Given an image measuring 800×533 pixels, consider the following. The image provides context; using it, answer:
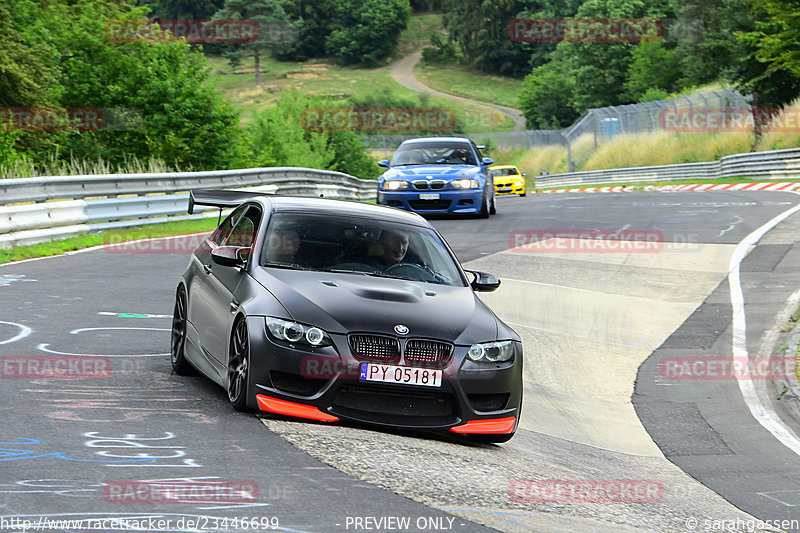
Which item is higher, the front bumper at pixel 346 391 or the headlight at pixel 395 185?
the front bumper at pixel 346 391

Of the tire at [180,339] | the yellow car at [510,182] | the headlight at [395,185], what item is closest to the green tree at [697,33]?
the yellow car at [510,182]

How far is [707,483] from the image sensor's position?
283 inches

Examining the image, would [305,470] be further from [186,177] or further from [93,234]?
[186,177]

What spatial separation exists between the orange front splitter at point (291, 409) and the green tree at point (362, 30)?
159 meters

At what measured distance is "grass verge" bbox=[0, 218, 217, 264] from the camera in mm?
16031

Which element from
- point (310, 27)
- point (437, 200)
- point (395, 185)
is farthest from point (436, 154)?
point (310, 27)

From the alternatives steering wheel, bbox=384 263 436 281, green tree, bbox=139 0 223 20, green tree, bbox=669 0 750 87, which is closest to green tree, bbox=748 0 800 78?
green tree, bbox=669 0 750 87

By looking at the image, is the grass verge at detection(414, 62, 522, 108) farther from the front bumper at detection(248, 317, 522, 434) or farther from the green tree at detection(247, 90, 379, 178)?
the front bumper at detection(248, 317, 522, 434)

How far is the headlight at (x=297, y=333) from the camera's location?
21.3ft

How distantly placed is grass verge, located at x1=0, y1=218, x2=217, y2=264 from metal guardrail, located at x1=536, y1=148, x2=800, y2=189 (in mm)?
22587

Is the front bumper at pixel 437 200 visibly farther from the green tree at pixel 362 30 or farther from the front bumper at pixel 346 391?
the green tree at pixel 362 30

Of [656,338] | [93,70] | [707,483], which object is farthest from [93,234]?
[93,70]

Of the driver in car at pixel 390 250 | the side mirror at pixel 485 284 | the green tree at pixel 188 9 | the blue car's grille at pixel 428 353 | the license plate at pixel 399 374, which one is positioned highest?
the green tree at pixel 188 9

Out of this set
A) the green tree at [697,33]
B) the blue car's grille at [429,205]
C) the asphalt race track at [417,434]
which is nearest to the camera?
the asphalt race track at [417,434]
